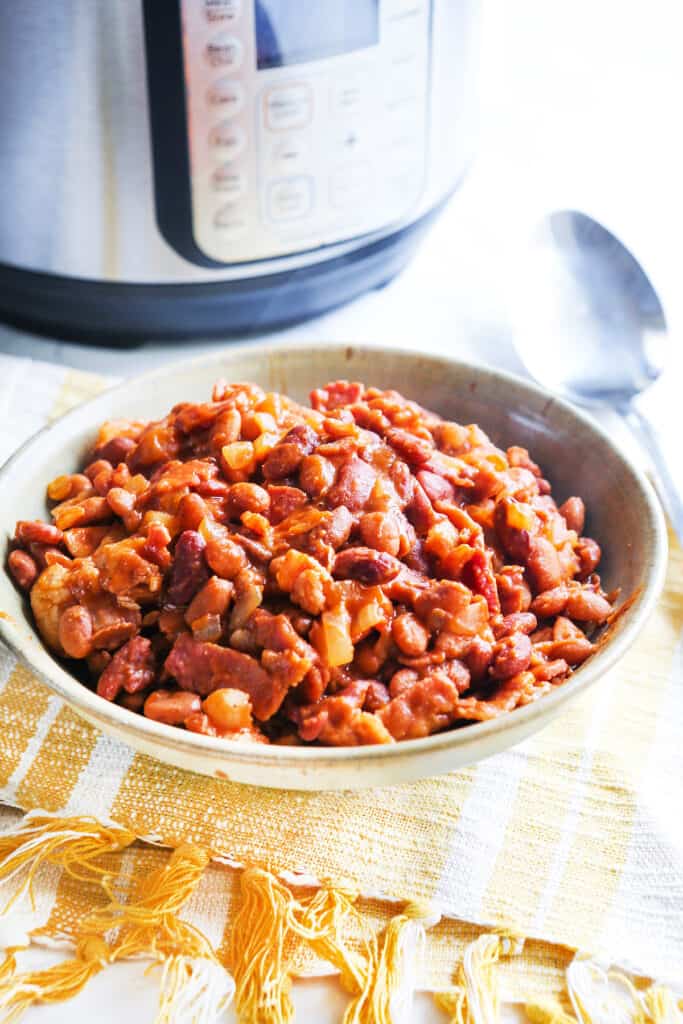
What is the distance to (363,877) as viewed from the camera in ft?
4.33

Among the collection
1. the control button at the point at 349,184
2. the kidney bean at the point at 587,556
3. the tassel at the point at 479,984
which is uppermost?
the control button at the point at 349,184

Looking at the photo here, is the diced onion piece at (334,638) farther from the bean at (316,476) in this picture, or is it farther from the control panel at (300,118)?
the control panel at (300,118)

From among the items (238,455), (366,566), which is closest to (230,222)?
(238,455)

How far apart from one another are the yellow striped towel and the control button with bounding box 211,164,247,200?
0.89 meters

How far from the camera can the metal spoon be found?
2.14 m

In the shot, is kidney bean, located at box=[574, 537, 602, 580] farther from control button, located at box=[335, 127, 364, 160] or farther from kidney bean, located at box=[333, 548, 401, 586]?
control button, located at box=[335, 127, 364, 160]

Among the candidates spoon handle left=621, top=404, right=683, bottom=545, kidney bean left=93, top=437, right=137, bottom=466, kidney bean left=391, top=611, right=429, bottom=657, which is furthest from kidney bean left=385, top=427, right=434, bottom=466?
spoon handle left=621, top=404, right=683, bottom=545

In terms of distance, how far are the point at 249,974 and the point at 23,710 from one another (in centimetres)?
49

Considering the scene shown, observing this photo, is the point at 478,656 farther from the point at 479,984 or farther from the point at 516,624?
the point at 479,984

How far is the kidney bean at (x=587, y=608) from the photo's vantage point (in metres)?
1.42

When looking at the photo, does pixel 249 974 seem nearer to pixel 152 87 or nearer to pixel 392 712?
pixel 392 712

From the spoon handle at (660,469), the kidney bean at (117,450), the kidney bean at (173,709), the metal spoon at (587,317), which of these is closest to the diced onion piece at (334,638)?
the kidney bean at (173,709)

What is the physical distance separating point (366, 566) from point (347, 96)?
91cm

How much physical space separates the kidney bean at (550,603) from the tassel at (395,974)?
0.39 m
